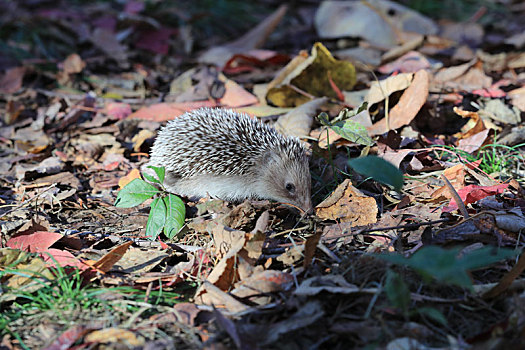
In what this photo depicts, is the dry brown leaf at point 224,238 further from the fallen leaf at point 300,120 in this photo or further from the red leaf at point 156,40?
the red leaf at point 156,40

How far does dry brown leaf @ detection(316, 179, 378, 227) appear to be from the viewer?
13.1 ft

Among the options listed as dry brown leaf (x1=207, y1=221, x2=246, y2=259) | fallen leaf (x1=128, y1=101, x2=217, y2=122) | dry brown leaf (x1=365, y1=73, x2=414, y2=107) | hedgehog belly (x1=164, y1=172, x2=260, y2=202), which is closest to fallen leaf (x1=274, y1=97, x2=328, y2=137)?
dry brown leaf (x1=365, y1=73, x2=414, y2=107)

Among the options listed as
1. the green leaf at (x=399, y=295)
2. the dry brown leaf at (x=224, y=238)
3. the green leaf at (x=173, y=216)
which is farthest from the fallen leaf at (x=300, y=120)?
the green leaf at (x=399, y=295)

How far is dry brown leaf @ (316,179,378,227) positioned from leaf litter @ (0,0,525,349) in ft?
0.05

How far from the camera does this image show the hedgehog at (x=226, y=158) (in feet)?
15.5

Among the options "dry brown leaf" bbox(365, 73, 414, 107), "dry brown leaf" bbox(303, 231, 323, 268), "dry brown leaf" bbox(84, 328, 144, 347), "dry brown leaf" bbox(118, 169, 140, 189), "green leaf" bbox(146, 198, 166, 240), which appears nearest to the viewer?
"dry brown leaf" bbox(84, 328, 144, 347)

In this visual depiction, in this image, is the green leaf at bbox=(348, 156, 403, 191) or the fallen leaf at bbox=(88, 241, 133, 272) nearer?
the green leaf at bbox=(348, 156, 403, 191)

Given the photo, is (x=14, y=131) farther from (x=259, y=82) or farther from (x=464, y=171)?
(x=464, y=171)

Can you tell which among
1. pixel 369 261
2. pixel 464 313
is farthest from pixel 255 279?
pixel 464 313

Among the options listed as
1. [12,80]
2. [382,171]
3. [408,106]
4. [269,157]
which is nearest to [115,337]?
[382,171]

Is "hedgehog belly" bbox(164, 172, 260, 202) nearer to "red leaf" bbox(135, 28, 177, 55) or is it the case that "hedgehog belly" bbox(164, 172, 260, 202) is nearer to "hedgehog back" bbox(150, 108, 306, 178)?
"hedgehog back" bbox(150, 108, 306, 178)

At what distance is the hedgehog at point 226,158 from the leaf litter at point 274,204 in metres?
0.27

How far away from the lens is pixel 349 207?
4113 millimetres

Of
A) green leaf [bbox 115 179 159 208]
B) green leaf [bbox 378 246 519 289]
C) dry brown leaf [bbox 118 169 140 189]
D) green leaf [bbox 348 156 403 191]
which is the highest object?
green leaf [bbox 348 156 403 191]
